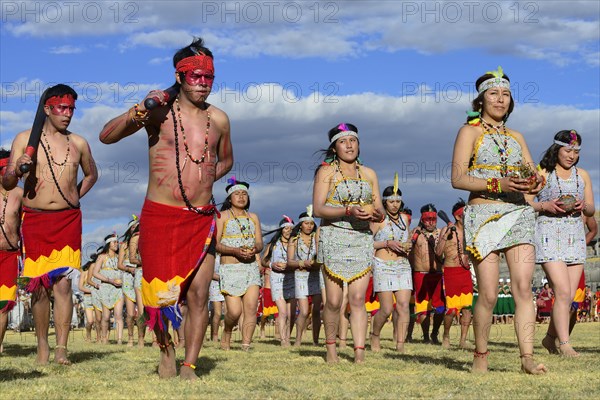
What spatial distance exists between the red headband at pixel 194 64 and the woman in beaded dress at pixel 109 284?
11.2 metres

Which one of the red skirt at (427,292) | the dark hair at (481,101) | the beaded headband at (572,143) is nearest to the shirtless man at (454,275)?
the red skirt at (427,292)

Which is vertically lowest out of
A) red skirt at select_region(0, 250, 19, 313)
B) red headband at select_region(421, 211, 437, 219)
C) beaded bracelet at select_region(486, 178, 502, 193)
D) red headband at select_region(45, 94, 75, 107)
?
red skirt at select_region(0, 250, 19, 313)

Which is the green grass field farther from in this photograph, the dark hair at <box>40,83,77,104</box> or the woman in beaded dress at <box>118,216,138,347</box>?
the woman in beaded dress at <box>118,216,138,347</box>

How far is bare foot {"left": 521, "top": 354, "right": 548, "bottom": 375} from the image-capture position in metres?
7.62

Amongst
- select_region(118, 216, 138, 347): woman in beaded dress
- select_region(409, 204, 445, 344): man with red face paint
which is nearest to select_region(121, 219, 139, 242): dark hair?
select_region(118, 216, 138, 347): woman in beaded dress

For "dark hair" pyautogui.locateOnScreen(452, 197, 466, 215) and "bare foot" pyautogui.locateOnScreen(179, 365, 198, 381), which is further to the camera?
"dark hair" pyautogui.locateOnScreen(452, 197, 466, 215)

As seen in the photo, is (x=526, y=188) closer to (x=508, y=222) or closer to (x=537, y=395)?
(x=508, y=222)

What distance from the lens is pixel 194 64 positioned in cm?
745

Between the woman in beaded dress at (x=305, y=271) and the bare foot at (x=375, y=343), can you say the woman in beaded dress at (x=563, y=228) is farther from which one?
the woman in beaded dress at (x=305, y=271)

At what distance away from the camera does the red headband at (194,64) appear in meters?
7.45

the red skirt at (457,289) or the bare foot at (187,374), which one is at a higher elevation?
the red skirt at (457,289)

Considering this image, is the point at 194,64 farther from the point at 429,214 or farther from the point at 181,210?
the point at 429,214

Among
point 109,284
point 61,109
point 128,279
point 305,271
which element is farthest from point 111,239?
point 61,109

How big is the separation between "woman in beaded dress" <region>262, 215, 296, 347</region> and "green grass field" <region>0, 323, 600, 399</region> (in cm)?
598
